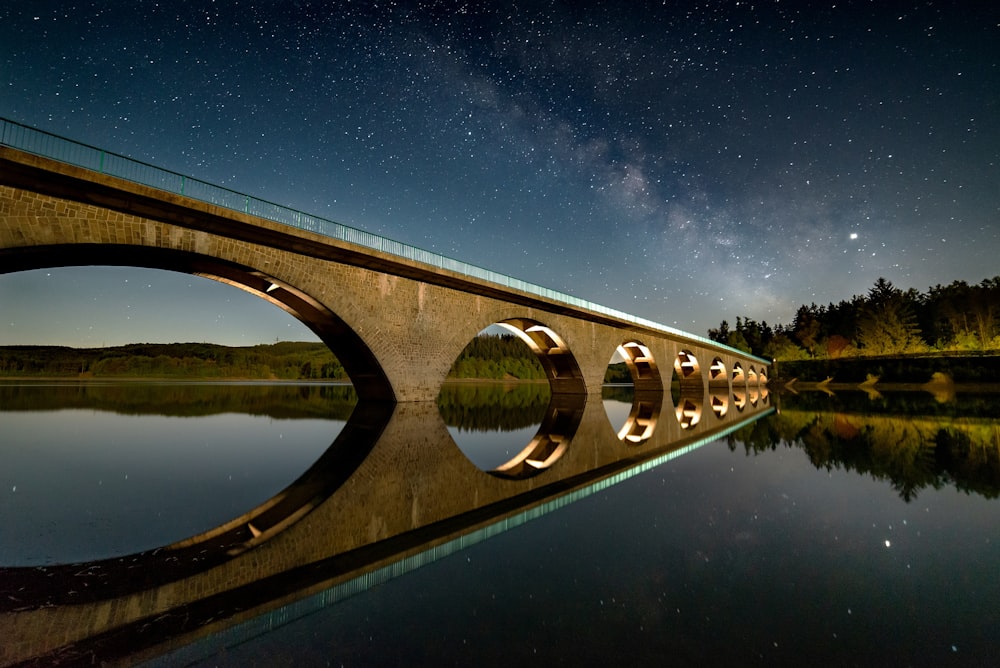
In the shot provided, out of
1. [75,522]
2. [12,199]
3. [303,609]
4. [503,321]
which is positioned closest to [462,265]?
[503,321]

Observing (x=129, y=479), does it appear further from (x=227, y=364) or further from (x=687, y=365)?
(x=227, y=364)

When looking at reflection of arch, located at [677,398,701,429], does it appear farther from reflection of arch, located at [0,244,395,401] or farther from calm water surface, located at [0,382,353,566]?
reflection of arch, located at [0,244,395,401]

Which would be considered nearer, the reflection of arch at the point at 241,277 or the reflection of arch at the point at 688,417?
the reflection of arch at the point at 241,277

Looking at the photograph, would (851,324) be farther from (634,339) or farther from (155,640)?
(155,640)

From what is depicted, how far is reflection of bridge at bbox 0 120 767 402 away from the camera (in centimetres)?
896

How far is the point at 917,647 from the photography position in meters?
2.01

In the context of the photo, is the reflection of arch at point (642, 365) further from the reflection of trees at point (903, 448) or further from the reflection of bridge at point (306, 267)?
the reflection of trees at point (903, 448)

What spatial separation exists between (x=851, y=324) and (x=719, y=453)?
93.8 meters

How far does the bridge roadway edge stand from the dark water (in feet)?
20.5

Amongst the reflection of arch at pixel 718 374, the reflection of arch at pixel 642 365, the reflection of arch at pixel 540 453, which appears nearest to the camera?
the reflection of arch at pixel 540 453

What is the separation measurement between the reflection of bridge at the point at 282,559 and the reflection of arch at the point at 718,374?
164 feet

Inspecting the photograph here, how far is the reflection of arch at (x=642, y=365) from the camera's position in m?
34.9

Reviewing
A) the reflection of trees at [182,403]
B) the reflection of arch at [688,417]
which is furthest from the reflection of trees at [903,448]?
the reflection of trees at [182,403]

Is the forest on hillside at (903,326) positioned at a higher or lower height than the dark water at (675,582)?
higher
